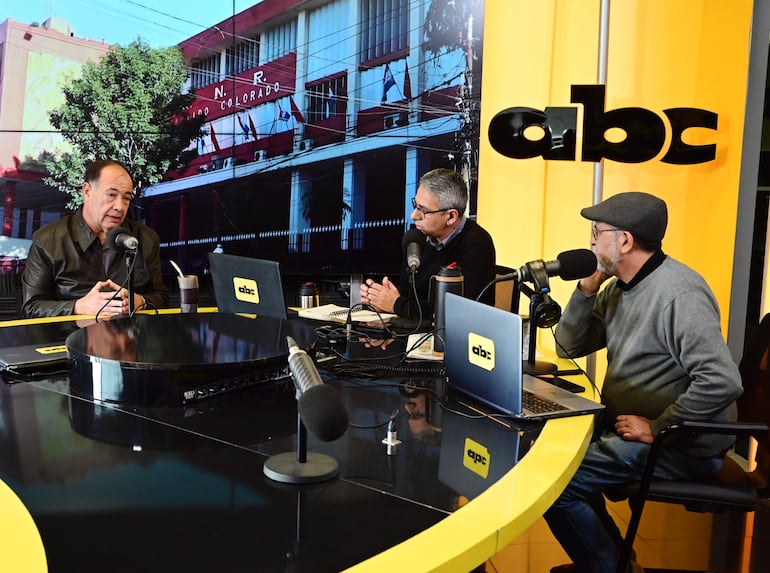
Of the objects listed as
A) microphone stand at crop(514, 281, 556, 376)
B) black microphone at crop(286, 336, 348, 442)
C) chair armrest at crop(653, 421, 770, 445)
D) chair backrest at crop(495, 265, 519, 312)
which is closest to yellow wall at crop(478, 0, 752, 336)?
chair backrest at crop(495, 265, 519, 312)

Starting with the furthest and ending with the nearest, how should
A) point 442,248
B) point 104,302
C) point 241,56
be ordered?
point 241,56 < point 442,248 < point 104,302

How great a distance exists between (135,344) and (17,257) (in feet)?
8.80

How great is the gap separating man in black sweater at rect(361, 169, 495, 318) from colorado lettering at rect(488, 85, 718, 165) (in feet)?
2.65

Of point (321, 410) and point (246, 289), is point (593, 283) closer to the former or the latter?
point (246, 289)

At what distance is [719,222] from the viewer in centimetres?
349

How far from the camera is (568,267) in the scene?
5.61 feet

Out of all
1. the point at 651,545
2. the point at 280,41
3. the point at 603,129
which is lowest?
the point at 651,545

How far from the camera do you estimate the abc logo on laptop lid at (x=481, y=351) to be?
1.44m

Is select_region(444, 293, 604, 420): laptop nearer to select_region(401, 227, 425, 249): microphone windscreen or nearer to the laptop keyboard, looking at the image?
the laptop keyboard

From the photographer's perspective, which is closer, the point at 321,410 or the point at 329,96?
the point at 321,410

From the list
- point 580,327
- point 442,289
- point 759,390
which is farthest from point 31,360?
point 759,390

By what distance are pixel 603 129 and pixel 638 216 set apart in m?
1.66

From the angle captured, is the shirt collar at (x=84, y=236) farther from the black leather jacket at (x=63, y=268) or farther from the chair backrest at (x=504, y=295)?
the chair backrest at (x=504, y=295)

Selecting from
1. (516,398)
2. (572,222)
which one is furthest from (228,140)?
Answer: (516,398)
